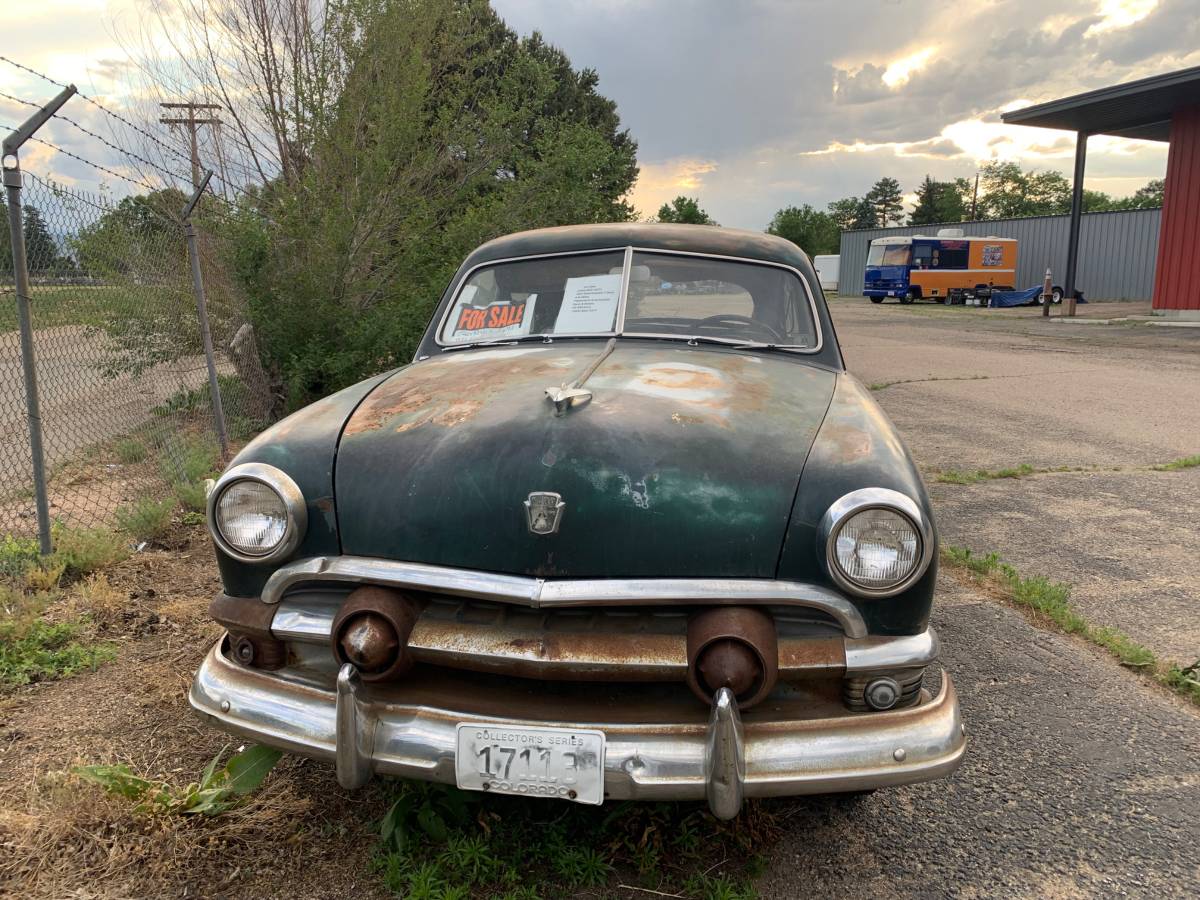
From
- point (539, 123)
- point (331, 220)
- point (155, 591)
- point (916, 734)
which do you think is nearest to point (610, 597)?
point (916, 734)

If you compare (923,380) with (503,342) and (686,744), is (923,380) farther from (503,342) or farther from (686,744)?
(686,744)

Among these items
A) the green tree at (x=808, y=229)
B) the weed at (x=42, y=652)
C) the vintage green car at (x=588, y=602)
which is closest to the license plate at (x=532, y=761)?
the vintage green car at (x=588, y=602)

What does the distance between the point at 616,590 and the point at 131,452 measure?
567 cm

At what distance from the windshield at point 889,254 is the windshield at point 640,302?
32467 millimetres

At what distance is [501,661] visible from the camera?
1.91 metres

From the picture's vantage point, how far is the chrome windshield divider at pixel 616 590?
1895mm

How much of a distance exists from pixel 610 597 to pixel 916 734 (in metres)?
0.76

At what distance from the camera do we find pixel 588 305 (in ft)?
11.0

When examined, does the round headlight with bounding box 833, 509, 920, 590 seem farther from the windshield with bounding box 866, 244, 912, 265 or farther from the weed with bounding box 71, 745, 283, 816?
the windshield with bounding box 866, 244, 912, 265

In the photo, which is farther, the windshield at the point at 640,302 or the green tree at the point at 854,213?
the green tree at the point at 854,213

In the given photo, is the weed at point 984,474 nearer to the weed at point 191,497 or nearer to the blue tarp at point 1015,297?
the weed at point 191,497

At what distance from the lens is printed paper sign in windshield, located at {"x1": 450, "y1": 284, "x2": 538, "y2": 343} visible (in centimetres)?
342

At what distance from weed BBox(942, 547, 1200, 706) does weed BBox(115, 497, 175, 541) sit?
4161 millimetres

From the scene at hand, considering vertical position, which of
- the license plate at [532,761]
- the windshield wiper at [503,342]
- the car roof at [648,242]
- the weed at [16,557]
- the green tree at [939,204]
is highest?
the green tree at [939,204]
